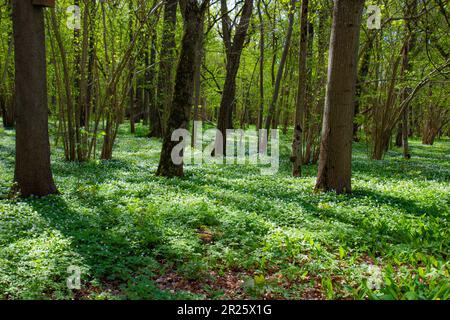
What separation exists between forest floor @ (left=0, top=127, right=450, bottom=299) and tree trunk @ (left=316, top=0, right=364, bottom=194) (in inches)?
26.2

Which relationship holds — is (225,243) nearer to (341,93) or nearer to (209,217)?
(209,217)

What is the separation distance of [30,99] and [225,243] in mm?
4707

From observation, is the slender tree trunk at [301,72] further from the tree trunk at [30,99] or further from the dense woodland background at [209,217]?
the tree trunk at [30,99]

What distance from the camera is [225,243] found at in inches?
229

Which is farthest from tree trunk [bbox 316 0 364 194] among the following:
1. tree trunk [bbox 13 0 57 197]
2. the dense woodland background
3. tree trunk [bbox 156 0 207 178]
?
tree trunk [bbox 13 0 57 197]

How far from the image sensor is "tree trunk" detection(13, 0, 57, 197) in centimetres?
716

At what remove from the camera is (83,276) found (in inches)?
178

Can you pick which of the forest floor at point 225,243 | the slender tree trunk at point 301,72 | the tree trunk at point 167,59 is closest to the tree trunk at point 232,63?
the tree trunk at point 167,59

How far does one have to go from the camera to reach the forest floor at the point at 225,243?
4453mm

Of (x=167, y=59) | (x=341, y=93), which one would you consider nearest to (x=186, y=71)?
(x=341, y=93)

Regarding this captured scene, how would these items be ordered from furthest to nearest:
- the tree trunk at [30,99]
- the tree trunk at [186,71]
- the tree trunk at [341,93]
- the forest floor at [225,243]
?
the tree trunk at [186,71] < the tree trunk at [341,93] < the tree trunk at [30,99] < the forest floor at [225,243]

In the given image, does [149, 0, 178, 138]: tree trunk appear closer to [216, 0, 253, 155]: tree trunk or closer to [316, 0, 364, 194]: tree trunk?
[216, 0, 253, 155]: tree trunk

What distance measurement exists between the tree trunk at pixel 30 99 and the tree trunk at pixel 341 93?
5.80 meters
